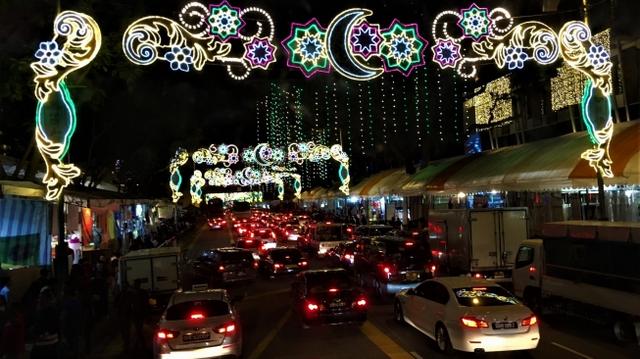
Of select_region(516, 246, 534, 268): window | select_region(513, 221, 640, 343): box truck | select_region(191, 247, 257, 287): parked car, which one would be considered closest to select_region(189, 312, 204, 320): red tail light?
select_region(513, 221, 640, 343): box truck

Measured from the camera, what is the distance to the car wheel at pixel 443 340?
11.4 meters

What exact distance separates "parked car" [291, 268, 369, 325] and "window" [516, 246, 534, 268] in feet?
15.3

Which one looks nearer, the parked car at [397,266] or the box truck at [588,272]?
the box truck at [588,272]

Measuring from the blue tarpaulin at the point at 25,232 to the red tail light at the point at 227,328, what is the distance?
938cm

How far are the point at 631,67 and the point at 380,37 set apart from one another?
500 inches

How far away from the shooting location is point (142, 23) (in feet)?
46.4

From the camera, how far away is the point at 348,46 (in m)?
15.1

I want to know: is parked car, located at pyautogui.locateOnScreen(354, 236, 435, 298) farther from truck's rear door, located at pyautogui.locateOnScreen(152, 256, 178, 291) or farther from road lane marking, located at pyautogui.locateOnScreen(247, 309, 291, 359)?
truck's rear door, located at pyautogui.locateOnScreen(152, 256, 178, 291)

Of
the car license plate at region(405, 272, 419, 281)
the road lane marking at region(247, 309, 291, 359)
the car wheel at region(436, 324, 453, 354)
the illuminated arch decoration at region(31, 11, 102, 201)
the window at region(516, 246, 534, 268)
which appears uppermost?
the illuminated arch decoration at region(31, 11, 102, 201)

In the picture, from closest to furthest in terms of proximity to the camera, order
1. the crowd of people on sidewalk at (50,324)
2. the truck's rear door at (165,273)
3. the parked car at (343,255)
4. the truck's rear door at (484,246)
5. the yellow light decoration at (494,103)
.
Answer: the crowd of people on sidewalk at (50,324) < the truck's rear door at (165,273) < the truck's rear door at (484,246) < the parked car at (343,255) < the yellow light decoration at (494,103)

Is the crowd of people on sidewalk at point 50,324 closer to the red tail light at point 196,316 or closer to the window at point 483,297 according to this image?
the red tail light at point 196,316

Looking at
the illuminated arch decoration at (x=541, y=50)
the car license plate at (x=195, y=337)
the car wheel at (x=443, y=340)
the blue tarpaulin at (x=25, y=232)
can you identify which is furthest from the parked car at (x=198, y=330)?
the illuminated arch decoration at (x=541, y=50)

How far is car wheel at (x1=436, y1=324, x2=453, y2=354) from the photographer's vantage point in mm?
11367

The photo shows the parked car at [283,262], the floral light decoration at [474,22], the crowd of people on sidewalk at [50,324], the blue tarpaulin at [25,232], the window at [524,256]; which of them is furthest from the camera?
the parked car at [283,262]
